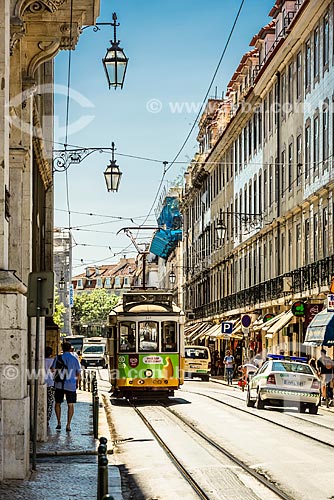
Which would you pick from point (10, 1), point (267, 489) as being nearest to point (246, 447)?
point (267, 489)

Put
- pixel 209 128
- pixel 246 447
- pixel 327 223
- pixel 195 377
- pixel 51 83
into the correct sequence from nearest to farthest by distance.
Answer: pixel 246 447 < pixel 51 83 < pixel 327 223 < pixel 195 377 < pixel 209 128

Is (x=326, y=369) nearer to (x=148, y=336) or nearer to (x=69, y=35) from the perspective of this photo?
(x=148, y=336)

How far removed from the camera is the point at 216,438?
22.0m

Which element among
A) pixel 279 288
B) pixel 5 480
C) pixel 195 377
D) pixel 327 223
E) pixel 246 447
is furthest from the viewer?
pixel 195 377

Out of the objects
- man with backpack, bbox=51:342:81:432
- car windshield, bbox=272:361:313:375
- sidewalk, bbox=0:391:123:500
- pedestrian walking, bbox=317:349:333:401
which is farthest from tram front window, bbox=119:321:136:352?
man with backpack, bbox=51:342:81:432

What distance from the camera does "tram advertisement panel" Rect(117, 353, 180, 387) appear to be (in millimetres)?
33781

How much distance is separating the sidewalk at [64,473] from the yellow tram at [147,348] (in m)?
11.0

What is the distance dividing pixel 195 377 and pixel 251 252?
7.07 m

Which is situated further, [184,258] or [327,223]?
[184,258]

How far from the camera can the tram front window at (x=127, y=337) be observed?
34.0 m

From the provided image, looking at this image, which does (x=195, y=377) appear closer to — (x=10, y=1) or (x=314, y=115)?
(x=314, y=115)

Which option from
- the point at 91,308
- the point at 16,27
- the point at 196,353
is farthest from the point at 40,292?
the point at 91,308

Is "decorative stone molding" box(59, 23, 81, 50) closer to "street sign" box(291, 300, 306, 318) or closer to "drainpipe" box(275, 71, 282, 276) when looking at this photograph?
"street sign" box(291, 300, 306, 318)

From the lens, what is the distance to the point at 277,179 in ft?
173
